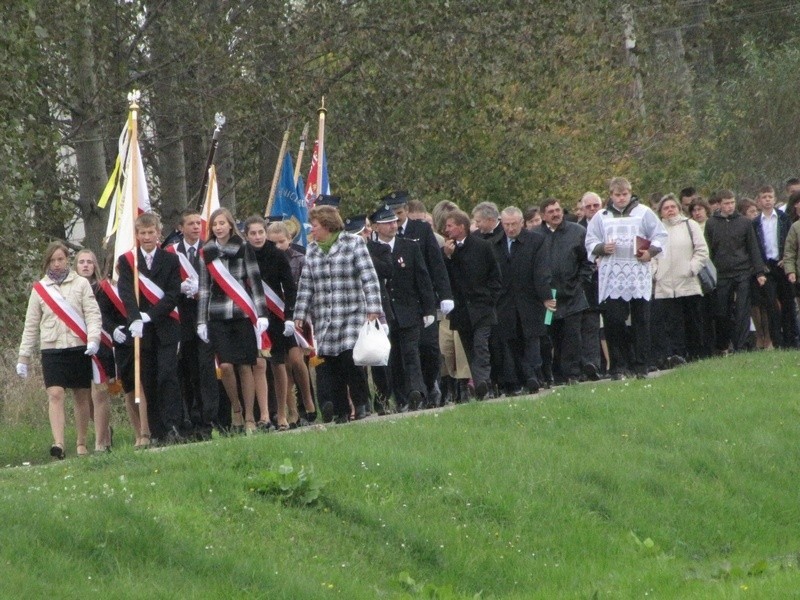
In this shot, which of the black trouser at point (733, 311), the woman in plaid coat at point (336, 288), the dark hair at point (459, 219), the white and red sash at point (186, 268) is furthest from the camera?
the black trouser at point (733, 311)

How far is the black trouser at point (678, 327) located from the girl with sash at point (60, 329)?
283 inches

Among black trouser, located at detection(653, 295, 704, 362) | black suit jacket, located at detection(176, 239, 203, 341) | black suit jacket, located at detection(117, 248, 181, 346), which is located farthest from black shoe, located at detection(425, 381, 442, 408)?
black trouser, located at detection(653, 295, 704, 362)

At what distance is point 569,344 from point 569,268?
2.93ft

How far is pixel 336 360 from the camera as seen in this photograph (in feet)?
47.8

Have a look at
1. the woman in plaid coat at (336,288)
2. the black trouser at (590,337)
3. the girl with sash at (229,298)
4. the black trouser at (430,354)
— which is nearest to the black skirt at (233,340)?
the girl with sash at (229,298)

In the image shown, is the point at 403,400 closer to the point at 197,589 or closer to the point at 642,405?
the point at 642,405

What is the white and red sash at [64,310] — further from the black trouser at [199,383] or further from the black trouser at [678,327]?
the black trouser at [678,327]

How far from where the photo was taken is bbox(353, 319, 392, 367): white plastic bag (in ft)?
45.8

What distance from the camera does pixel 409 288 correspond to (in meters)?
15.6

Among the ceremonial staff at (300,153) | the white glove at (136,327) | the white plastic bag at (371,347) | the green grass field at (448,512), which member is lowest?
the green grass field at (448,512)

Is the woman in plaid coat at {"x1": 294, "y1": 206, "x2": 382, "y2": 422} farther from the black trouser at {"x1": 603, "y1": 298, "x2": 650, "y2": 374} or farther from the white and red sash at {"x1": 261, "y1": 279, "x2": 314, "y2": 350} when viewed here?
the black trouser at {"x1": 603, "y1": 298, "x2": 650, "y2": 374}

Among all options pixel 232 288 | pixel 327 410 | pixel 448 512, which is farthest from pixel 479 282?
pixel 448 512

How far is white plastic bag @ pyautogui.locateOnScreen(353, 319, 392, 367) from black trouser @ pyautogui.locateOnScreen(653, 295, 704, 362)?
600 cm

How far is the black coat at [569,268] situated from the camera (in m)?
17.1
